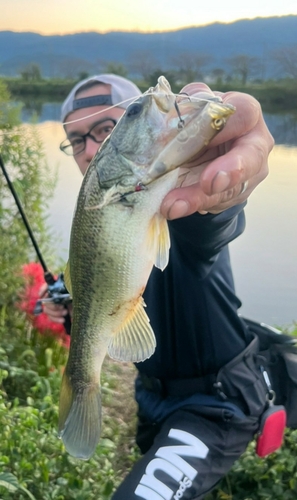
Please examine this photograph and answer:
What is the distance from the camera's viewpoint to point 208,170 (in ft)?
3.94

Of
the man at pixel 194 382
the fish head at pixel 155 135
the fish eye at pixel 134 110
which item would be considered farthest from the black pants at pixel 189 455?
the fish eye at pixel 134 110

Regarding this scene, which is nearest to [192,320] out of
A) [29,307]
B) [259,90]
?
[29,307]

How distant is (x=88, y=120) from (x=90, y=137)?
0.12 meters

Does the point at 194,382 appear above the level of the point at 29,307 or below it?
above

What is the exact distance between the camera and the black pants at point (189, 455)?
2117 millimetres

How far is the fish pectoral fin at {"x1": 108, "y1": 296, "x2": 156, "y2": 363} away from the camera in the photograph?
1541mm

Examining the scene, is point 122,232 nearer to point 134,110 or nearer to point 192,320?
point 134,110

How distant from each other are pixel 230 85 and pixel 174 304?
21.5ft

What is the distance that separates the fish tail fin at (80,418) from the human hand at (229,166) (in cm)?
76

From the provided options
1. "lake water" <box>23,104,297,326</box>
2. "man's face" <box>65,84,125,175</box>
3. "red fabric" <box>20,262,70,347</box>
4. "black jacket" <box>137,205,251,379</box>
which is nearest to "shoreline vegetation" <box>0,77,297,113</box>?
"lake water" <box>23,104,297,326</box>

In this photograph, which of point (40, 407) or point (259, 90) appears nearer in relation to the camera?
point (40, 407)

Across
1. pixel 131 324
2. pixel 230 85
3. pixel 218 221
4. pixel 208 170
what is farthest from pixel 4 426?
pixel 230 85

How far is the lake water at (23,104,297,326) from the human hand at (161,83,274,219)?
3125mm

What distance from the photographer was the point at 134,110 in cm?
127
